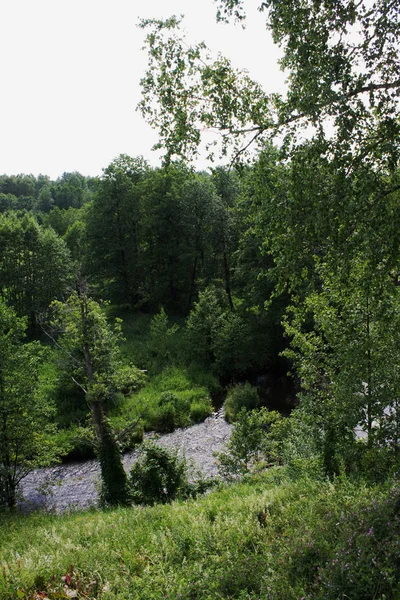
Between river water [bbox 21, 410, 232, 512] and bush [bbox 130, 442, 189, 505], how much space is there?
1210 mm

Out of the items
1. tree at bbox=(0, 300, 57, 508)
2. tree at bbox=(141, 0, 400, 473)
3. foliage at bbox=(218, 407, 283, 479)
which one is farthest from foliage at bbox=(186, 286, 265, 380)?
tree at bbox=(141, 0, 400, 473)

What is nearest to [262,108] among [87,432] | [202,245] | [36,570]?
[36,570]

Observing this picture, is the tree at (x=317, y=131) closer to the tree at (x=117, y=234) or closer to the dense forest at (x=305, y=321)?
the dense forest at (x=305, y=321)

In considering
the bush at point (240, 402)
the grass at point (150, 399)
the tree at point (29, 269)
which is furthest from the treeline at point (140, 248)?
the bush at point (240, 402)

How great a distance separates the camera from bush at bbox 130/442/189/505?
12.6 metres

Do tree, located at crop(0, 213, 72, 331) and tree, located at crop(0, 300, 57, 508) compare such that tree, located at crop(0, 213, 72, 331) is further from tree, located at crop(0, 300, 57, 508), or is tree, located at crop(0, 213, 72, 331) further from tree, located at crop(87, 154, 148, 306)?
tree, located at crop(0, 300, 57, 508)

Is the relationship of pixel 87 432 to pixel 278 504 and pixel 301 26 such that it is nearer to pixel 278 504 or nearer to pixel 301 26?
pixel 278 504

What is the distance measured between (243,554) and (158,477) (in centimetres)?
775

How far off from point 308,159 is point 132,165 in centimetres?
3746

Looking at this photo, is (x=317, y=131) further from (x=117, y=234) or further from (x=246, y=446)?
(x=117, y=234)

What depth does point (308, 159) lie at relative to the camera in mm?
6117

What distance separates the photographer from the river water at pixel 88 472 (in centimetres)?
1565

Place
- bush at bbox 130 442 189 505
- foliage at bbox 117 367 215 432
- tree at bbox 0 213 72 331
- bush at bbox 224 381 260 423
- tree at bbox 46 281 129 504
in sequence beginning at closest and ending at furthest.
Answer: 1. bush at bbox 130 442 189 505
2. tree at bbox 46 281 129 504
3. bush at bbox 224 381 260 423
4. foliage at bbox 117 367 215 432
5. tree at bbox 0 213 72 331

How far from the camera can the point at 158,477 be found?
1264cm
